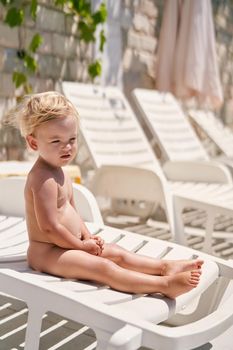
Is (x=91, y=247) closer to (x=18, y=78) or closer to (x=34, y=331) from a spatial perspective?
(x=34, y=331)

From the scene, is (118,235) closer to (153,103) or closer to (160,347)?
(160,347)

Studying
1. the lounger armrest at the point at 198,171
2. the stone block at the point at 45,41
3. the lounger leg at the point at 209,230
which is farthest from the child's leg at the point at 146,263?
the stone block at the point at 45,41

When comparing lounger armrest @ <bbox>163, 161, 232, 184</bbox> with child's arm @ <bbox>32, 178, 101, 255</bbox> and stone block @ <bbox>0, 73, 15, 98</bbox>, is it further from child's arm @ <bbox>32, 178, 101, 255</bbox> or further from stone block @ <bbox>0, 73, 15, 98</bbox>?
child's arm @ <bbox>32, 178, 101, 255</bbox>

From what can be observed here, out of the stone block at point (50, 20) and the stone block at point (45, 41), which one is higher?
the stone block at point (50, 20)

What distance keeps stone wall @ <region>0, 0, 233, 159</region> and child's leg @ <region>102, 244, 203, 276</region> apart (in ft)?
7.26

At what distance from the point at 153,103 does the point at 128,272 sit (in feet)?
11.2

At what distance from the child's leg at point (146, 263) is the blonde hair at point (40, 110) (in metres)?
0.54

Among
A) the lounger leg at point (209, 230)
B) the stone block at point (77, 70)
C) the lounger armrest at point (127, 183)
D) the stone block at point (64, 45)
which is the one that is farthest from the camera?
the stone block at point (77, 70)

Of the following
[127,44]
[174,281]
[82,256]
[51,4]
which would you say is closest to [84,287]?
[82,256]

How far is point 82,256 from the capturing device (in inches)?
77.0

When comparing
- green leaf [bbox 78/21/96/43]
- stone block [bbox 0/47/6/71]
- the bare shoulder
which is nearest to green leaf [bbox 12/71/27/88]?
stone block [bbox 0/47/6/71]

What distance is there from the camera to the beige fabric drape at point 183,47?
19.6 ft

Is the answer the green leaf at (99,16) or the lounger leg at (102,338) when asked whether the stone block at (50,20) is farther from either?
the lounger leg at (102,338)

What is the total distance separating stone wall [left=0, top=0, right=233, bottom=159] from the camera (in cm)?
408
